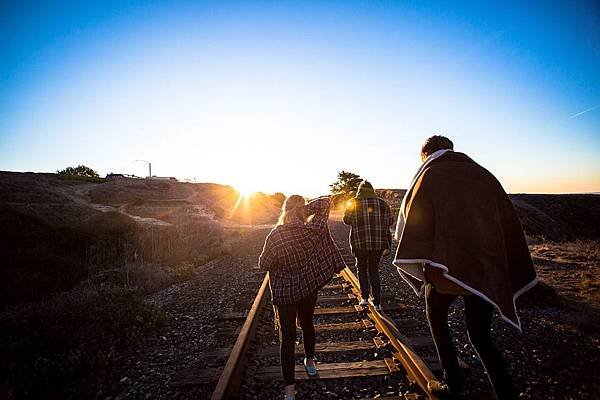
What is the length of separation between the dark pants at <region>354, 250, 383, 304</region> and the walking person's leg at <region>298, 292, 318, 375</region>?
1.92 m

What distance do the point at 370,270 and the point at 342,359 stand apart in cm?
168

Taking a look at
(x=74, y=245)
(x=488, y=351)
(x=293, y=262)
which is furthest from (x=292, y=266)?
(x=74, y=245)

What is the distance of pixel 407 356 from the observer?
127 inches

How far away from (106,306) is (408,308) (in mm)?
5135

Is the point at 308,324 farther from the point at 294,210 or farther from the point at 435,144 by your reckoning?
the point at 435,144

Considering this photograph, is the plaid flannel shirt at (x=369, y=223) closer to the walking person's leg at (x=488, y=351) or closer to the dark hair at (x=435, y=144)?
the dark hair at (x=435, y=144)

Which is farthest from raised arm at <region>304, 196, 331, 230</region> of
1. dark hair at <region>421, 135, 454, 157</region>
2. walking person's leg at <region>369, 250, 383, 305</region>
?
walking person's leg at <region>369, 250, 383, 305</region>

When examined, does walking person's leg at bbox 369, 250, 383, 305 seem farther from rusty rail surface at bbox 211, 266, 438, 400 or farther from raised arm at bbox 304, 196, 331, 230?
raised arm at bbox 304, 196, 331, 230

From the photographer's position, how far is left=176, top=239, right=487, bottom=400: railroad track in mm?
2932

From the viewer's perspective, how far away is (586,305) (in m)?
4.93

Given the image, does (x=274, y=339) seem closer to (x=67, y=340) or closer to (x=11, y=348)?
(x=67, y=340)

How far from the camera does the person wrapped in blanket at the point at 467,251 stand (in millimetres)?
2229

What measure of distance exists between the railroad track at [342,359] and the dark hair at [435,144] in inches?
84.6

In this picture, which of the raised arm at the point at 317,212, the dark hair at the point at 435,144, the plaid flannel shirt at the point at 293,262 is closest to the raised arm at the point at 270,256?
the plaid flannel shirt at the point at 293,262
